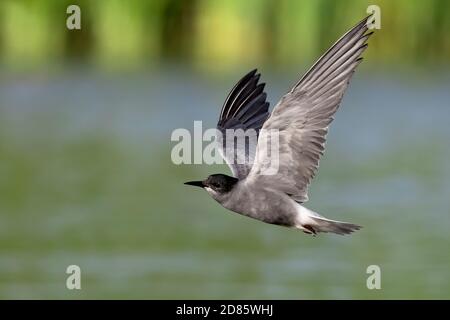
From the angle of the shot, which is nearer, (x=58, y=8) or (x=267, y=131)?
(x=267, y=131)

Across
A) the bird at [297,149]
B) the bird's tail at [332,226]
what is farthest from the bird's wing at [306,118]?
the bird's tail at [332,226]

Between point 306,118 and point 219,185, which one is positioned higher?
point 306,118

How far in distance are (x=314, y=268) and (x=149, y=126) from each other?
5877 millimetres

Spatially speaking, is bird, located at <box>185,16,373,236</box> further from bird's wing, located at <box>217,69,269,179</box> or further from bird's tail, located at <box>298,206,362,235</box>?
bird's wing, located at <box>217,69,269,179</box>

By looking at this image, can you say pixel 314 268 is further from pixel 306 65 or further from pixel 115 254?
pixel 306 65

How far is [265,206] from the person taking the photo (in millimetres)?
5055

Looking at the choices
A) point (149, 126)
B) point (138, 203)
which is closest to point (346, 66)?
point (138, 203)

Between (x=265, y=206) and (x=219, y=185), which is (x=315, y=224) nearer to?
(x=265, y=206)

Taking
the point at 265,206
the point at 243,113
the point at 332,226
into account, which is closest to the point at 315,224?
the point at 332,226

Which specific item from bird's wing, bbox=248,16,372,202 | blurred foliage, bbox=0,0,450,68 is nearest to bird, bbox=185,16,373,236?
bird's wing, bbox=248,16,372,202

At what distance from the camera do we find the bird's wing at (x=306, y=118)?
5.09 meters

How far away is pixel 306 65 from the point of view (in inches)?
663

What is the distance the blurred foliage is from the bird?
10.5m

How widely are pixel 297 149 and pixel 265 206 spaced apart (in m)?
0.31
